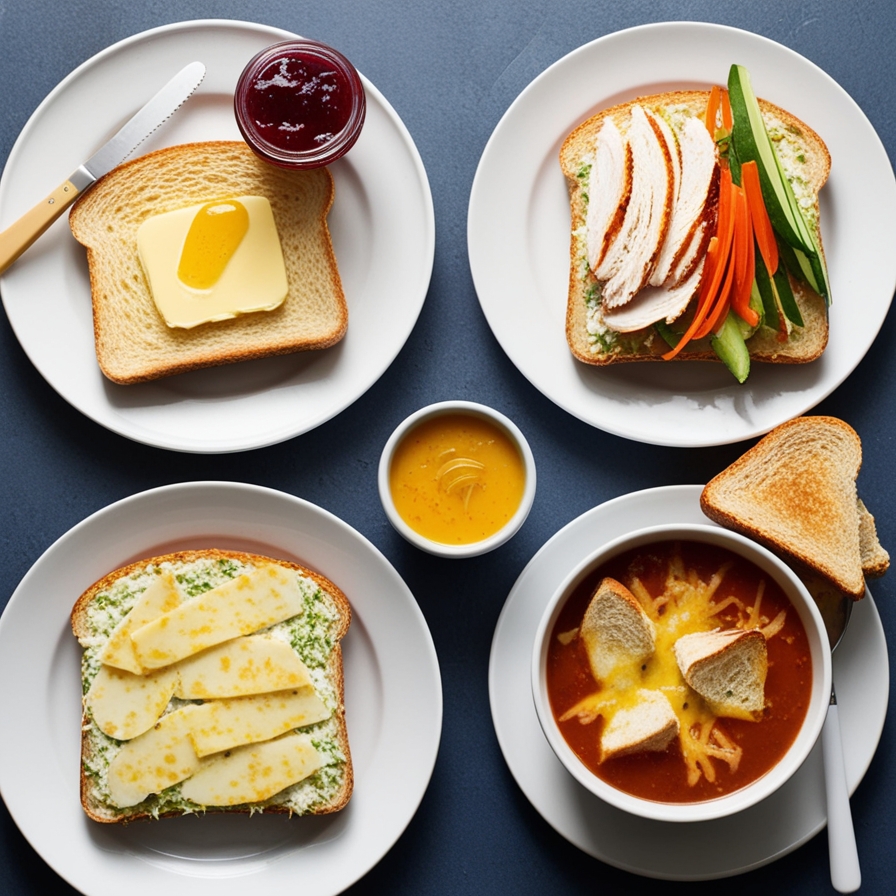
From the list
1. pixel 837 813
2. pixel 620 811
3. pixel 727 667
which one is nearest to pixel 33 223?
pixel 727 667

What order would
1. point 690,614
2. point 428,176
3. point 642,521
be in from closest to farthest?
point 690,614 → point 642,521 → point 428,176

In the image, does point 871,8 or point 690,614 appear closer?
point 690,614

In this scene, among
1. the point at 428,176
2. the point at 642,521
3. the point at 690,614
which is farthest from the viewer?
the point at 428,176

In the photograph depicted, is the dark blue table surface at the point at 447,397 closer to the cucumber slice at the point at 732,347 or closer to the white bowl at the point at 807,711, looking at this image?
the cucumber slice at the point at 732,347

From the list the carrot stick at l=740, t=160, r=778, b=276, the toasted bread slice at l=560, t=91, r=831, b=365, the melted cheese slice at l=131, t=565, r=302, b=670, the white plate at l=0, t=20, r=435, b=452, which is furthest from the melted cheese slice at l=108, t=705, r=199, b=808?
the carrot stick at l=740, t=160, r=778, b=276

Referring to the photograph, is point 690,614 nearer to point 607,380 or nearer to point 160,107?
point 607,380

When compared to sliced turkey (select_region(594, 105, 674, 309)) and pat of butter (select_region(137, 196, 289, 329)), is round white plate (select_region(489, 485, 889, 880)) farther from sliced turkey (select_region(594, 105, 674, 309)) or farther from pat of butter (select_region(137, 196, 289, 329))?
pat of butter (select_region(137, 196, 289, 329))

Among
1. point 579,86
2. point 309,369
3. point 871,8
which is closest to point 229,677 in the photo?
point 309,369
